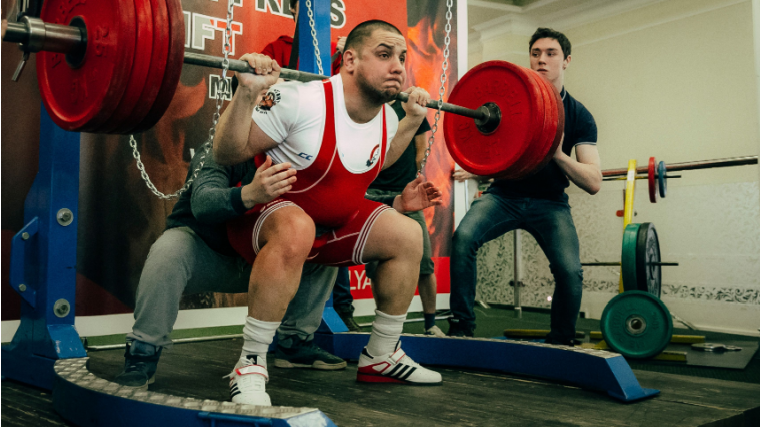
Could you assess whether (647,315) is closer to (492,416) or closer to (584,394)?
(584,394)

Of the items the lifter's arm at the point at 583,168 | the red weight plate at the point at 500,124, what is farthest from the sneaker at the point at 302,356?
the lifter's arm at the point at 583,168

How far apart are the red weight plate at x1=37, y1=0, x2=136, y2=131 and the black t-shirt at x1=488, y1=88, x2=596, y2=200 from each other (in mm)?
1763

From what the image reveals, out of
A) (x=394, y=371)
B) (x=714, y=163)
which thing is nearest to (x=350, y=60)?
(x=394, y=371)

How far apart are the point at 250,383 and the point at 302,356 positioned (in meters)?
0.71

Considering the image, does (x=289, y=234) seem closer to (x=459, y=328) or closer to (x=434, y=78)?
(x=459, y=328)

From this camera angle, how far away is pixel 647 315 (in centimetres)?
275

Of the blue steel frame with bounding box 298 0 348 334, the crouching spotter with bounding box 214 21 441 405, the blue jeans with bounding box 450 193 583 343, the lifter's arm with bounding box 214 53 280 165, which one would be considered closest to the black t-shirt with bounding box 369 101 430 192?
the blue jeans with bounding box 450 193 583 343

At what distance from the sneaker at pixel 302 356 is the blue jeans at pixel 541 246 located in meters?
0.60

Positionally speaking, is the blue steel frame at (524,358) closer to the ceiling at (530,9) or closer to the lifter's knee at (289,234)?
the lifter's knee at (289,234)

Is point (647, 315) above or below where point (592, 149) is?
below

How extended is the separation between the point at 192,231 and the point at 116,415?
66 centimetres

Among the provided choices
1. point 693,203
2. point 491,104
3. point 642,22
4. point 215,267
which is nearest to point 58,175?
point 215,267

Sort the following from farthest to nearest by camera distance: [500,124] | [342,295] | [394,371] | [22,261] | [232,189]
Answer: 1. [342,295]
2. [500,124]
3. [22,261]
4. [394,371]
5. [232,189]

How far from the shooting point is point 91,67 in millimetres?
1433
